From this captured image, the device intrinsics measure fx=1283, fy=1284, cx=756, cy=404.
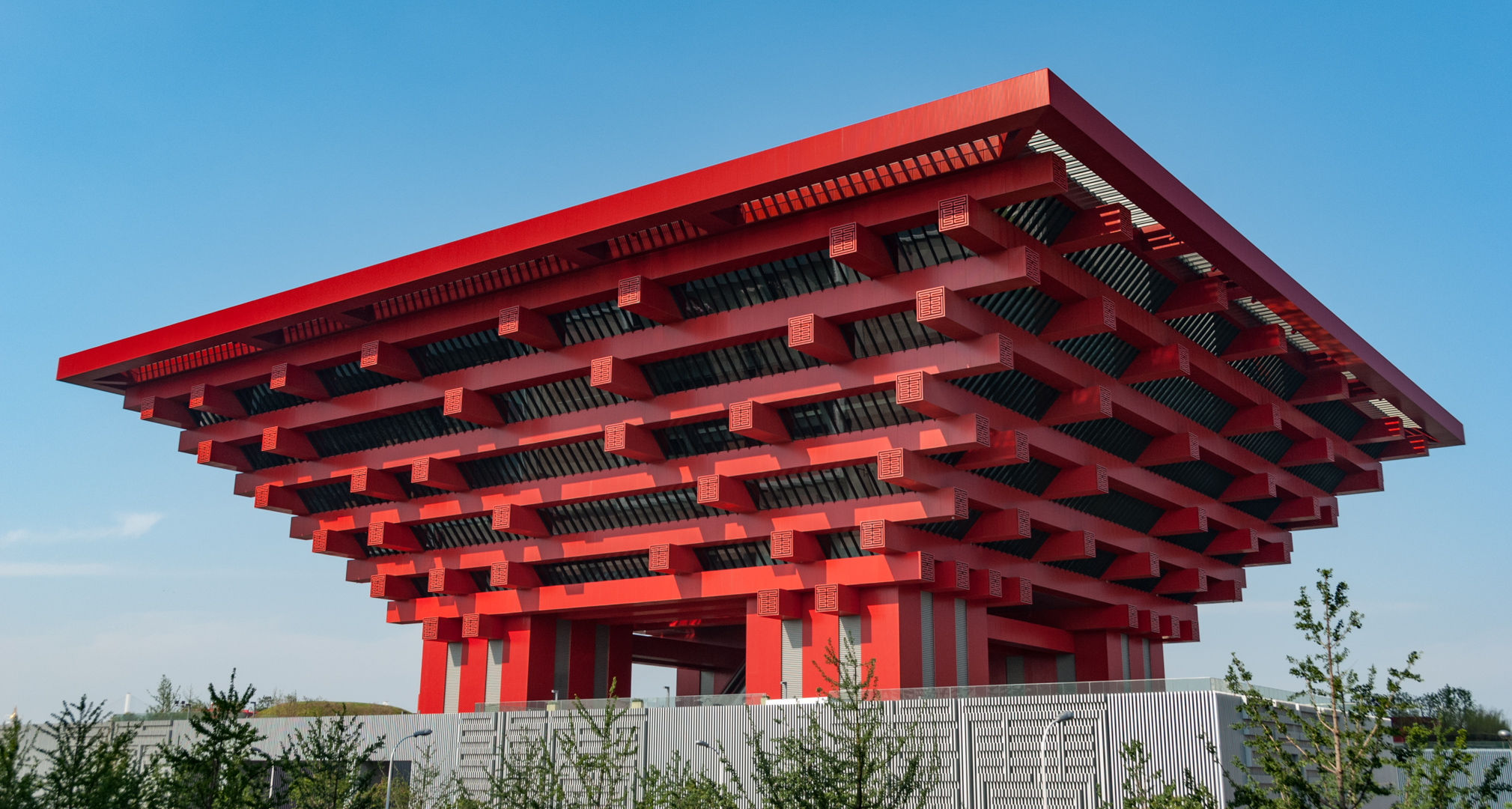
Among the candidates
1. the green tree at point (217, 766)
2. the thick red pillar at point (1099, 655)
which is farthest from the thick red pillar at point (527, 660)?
the green tree at point (217, 766)

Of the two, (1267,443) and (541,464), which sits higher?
(1267,443)

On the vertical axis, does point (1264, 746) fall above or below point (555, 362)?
below

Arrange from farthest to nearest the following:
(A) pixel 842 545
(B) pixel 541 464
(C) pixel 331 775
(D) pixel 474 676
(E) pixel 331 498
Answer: (E) pixel 331 498 < (D) pixel 474 676 < (B) pixel 541 464 < (A) pixel 842 545 < (C) pixel 331 775

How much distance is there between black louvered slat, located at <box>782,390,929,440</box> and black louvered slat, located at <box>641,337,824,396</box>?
171 cm

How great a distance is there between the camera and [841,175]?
135ft

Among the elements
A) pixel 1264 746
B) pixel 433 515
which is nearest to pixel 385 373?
pixel 433 515

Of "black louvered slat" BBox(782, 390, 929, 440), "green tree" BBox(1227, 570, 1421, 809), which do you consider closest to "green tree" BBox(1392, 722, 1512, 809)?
"green tree" BBox(1227, 570, 1421, 809)

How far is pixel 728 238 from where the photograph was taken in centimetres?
4566

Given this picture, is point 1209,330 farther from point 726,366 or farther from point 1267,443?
point 726,366

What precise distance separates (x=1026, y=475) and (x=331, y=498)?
35.1m

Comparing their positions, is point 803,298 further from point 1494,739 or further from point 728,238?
point 1494,739

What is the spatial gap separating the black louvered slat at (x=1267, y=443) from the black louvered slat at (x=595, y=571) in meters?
27.7

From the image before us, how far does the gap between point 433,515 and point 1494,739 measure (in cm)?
7836

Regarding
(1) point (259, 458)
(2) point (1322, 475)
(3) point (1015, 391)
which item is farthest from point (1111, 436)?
(1) point (259, 458)
